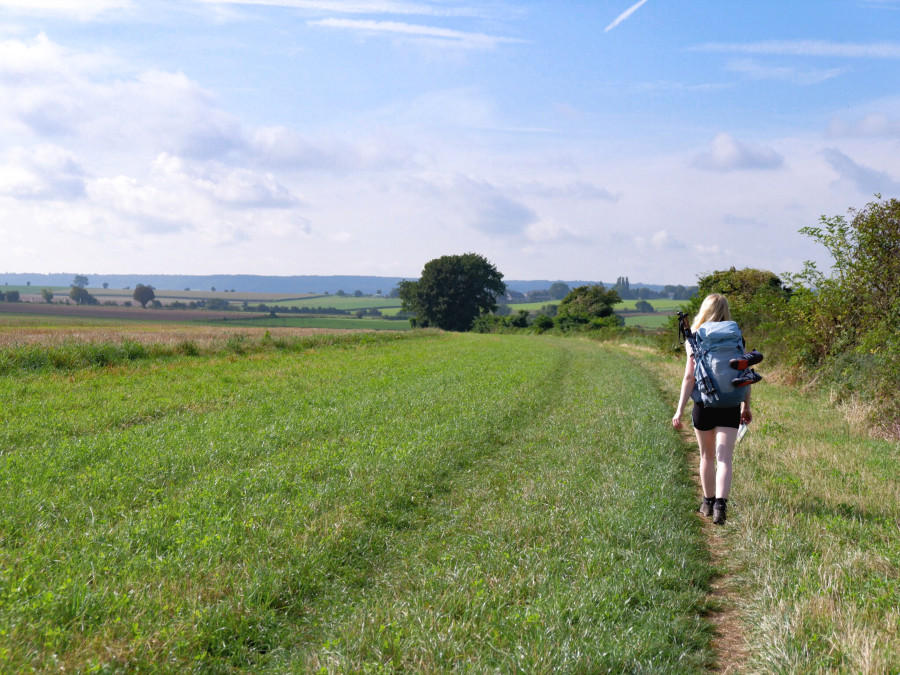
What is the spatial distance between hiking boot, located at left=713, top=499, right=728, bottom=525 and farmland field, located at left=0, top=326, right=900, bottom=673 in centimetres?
16

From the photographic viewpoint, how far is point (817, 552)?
5.44 m

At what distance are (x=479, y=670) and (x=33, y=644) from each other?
272 cm

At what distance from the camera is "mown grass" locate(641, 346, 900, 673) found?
3877mm

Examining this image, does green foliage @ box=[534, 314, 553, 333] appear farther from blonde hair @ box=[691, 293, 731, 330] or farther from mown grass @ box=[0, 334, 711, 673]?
blonde hair @ box=[691, 293, 731, 330]

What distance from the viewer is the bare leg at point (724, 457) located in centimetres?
652

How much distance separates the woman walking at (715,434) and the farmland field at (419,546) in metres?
0.28

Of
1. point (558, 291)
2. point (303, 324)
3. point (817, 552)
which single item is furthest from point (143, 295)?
point (558, 291)

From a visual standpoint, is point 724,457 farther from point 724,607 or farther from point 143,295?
point 143,295

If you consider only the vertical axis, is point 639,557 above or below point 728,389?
below

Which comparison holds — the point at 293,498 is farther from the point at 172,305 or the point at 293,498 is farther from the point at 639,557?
the point at 172,305

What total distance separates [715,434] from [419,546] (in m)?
3.63

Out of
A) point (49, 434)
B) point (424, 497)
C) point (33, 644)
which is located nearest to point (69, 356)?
point (49, 434)

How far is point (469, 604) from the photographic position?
4.34 meters

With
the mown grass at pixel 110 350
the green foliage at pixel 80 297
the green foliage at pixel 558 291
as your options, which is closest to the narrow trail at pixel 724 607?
the mown grass at pixel 110 350
